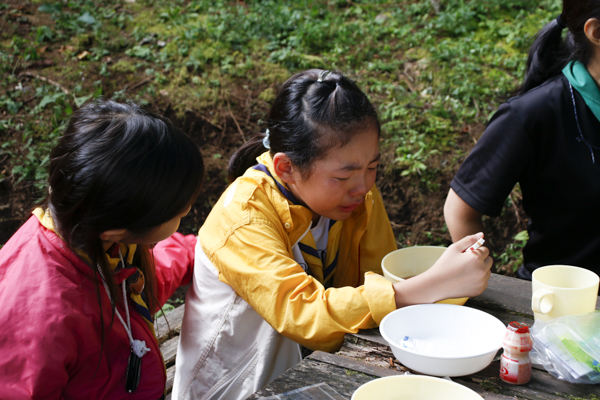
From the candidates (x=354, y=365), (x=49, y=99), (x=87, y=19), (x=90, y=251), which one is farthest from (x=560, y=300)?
(x=87, y=19)

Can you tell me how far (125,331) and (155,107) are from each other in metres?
2.91

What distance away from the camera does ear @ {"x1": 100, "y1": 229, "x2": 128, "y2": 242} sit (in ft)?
4.61

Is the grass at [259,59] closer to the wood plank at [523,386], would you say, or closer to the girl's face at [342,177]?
the girl's face at [342,177]

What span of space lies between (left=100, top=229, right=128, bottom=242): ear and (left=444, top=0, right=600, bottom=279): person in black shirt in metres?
1.21

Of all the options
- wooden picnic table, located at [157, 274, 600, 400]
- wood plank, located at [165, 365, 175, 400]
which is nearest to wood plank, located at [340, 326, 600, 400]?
wooden picnic table, located at [157, 274, 600, 400]

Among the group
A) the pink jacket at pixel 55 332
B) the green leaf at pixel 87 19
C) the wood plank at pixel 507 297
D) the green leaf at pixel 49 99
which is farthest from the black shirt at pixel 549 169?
the green leaf at pixel 87 19

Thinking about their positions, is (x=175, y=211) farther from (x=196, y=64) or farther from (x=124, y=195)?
(x=196, y=64)

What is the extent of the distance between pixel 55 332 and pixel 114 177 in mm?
435

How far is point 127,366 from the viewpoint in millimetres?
1524

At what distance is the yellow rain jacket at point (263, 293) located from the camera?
1303mm

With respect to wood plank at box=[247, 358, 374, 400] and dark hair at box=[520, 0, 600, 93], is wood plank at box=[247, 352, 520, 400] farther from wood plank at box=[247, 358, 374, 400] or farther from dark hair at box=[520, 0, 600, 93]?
dark hair at box=[520, 0, 600, 93]

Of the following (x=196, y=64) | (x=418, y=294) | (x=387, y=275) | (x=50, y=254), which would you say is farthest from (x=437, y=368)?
(x=196, y=64)

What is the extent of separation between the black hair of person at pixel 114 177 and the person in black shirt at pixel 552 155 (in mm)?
1061

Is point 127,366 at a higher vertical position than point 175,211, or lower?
lower
